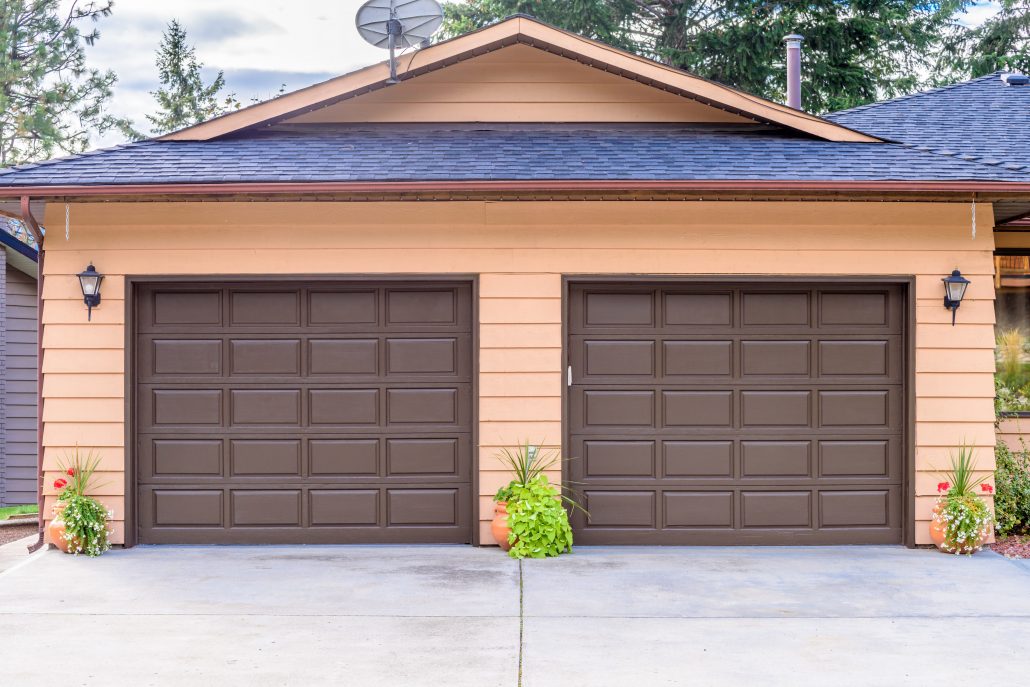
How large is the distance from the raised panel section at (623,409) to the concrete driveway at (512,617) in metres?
1.05

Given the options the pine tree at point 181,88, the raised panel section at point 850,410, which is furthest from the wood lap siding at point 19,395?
the pine tree at point 181,88

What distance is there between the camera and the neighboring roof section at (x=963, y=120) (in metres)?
10.1

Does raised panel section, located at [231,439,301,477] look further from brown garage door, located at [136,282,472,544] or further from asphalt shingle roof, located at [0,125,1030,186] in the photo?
asphalt shingle roof, located at [0,125,1030,186]

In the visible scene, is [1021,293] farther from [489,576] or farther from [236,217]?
[236,217]

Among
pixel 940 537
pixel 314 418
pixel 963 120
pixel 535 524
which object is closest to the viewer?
pixel 535 524

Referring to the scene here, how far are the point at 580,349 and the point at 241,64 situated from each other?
2581 centimetres

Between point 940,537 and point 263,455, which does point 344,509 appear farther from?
point 940,537

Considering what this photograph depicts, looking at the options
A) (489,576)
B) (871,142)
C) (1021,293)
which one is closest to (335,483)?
(489,576)

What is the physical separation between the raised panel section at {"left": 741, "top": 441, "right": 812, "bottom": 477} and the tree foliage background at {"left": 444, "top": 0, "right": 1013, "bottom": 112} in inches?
609

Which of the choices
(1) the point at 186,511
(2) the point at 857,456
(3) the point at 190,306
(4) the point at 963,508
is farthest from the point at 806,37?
(1) the point at 186,511

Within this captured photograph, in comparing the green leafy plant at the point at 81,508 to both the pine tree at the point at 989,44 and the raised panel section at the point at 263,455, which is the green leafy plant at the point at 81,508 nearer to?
the raised panel section at the point at 263,455

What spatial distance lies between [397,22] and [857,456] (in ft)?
17.5

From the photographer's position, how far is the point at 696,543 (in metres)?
8.41

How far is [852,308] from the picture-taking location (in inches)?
332
